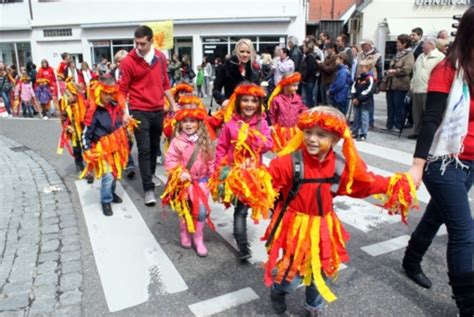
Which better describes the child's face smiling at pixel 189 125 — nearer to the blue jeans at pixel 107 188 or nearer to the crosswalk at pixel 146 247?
the crosswalk at pixel 146 247

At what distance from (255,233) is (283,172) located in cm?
193

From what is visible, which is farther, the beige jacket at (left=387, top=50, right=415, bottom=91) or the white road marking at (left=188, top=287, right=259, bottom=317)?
the beige jacket at (left=387, top=50, right=415, bottom=91)

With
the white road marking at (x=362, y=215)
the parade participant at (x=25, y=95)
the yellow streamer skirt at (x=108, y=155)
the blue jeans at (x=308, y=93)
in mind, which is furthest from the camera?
the parade participant at (x=25, y=95)

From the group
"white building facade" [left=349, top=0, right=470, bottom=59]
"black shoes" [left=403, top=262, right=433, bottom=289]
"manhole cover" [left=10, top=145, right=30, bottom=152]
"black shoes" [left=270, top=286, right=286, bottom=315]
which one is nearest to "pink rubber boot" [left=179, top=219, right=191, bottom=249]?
"black shoes" [left=270, top=286, right=286, bottom=315]

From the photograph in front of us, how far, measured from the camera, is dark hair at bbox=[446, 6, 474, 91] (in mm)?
2596

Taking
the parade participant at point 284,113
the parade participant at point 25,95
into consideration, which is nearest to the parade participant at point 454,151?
the parade participant at point 284,113

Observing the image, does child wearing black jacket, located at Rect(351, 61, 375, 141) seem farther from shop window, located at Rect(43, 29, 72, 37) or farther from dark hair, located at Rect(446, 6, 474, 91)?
shop window, located at Rect(43, 29, 72, 37)

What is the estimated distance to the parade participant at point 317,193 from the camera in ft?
8.68

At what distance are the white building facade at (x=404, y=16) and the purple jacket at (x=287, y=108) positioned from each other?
Answer: 2429 cm

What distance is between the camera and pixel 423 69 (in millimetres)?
8227

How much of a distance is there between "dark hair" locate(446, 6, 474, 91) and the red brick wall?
42.1m

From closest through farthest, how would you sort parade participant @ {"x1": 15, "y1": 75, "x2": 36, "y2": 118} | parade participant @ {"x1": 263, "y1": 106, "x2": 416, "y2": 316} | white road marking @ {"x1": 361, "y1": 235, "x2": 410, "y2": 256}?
1. parade participant @ {"x1": 263, "y1": 106, "x2": 416, "y2": 316}
2. white road marking @ {"x1": 361, "y1": 235, "x2": 410, "y2": 256}
3. parade participant @ {"x1": 15, "y1": 75, "x2": 36, "y2": 118}

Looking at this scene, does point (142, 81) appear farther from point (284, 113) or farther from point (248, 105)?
point (248, 105)

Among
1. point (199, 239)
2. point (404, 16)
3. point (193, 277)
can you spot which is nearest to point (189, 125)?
point (199, 239)
